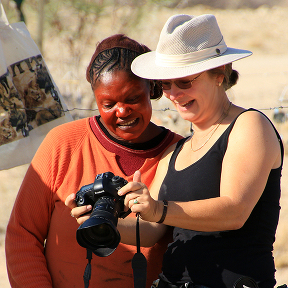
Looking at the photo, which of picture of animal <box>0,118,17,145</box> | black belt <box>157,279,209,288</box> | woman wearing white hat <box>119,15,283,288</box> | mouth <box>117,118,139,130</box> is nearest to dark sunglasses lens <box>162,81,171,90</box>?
woman wearing white hat <box>119,15,283,288</box>

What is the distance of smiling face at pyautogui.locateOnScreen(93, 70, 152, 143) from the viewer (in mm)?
1877

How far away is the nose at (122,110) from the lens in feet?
6.17

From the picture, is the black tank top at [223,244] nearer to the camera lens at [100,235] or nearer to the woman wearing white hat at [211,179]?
the woman wearing white hat at [211,179]

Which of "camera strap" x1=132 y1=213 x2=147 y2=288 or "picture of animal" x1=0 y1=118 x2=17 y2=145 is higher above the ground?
"picture of animal" x1=0 y1=118 x2=17 y2=145

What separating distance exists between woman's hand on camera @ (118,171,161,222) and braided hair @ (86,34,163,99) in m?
0.66

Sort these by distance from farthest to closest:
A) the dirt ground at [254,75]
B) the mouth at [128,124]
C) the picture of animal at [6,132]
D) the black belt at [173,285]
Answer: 1. the dirt ground at [254,75]
2. the picture of animal at [6,132]
3. the mouth at [128,124]
4. the black belt at [173,285]

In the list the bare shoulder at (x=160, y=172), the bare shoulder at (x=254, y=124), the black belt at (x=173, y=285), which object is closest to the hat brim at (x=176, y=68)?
the bare shoulder at (x=254, y=124)

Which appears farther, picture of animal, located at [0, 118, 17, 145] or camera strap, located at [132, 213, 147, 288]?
picture of animal, located at [0, 118, 17, 145]

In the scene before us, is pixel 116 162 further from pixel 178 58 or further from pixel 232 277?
pixel 232 277

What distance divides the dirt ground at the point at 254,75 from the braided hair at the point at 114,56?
1257 mm

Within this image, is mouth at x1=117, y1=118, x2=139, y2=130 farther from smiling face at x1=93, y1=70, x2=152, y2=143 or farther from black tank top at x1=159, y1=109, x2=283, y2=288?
black tank top at x1=159, y1=109, x2=283, y2=288

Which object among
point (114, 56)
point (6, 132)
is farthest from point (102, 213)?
point (6, 132)

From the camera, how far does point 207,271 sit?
1499mm

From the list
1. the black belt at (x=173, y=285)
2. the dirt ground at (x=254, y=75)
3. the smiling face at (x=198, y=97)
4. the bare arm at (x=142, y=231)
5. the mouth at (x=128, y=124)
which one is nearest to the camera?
the black belt at (x=173, y=285)
